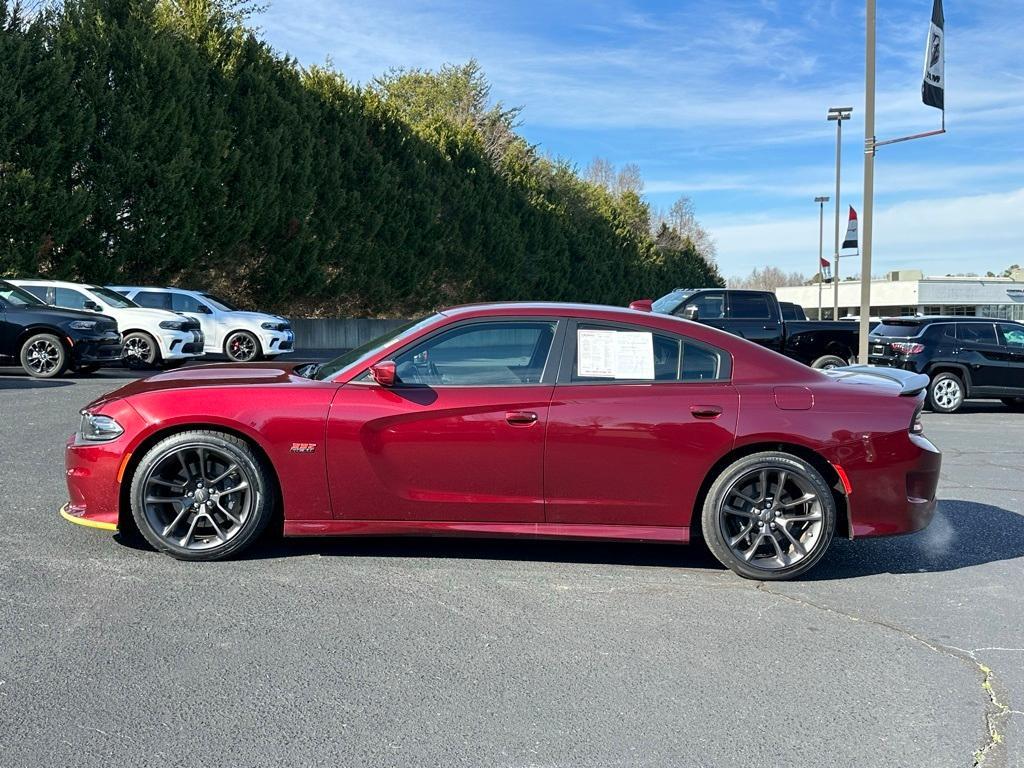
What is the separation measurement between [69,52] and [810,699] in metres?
23.5

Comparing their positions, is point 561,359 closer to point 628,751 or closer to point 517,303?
point 517,303

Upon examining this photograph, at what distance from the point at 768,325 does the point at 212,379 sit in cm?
1376

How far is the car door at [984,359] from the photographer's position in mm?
14320

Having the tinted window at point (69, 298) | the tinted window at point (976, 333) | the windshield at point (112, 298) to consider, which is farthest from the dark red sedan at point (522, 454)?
the windshield at point (112, 298)

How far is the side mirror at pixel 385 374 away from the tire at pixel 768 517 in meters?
1.84

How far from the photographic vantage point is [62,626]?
4.01 metres

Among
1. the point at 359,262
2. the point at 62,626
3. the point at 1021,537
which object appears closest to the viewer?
the point at 62,626

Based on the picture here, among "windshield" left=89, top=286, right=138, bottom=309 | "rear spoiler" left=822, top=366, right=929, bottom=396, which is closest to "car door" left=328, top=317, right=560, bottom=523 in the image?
"rear spoiler" left=822, top=366, right=929, bottom=396

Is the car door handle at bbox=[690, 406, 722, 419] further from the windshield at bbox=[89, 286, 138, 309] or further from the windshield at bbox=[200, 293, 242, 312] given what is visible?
the windshield at bbox=[200, 293, 242, 312]

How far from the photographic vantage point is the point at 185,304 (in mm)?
19438

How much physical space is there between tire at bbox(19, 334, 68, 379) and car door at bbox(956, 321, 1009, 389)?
46.7ft

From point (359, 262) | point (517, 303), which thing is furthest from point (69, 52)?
point (517, 303)

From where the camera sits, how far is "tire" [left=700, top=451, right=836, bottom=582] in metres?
4.96

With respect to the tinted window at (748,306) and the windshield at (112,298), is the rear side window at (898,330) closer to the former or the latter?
the tinted window at (748,306)
